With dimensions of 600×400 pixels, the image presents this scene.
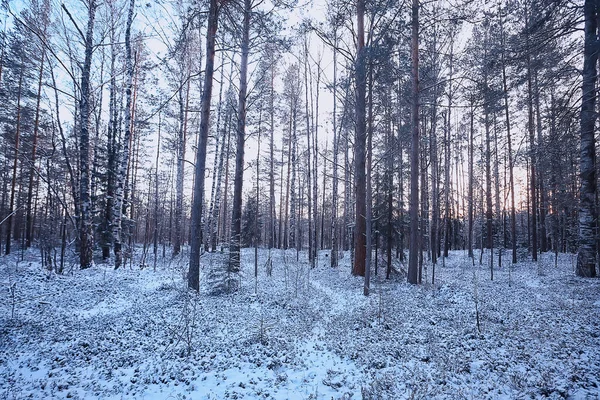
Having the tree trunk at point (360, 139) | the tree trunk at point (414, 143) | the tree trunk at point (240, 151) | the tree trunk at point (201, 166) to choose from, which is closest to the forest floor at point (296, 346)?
the tree trunk at point (201, 166)

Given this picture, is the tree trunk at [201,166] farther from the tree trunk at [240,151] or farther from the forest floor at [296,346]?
Result: the tree trunk at [240,151]

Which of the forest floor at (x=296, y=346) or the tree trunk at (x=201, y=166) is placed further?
the tree trunk at (x=201, y=166)

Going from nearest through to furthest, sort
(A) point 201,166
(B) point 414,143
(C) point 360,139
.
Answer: (A) point 201,166
(C) point 360,139
(B) point 414,143

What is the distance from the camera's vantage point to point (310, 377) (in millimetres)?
4359

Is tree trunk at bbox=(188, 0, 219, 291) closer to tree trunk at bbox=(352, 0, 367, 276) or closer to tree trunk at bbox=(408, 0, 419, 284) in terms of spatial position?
tree trunk at bbox=(352, 0, 367, 276)

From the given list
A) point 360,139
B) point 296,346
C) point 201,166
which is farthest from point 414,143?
point 296,346

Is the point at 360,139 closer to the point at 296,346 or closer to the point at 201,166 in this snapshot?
the point at 201,166

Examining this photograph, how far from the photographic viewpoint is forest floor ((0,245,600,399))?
3.87 meters

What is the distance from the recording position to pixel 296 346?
17.9ft

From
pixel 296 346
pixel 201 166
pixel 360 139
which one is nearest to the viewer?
pixel 296 346

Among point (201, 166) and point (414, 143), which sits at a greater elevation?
point (414, 143)

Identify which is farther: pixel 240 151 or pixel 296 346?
pixel 240 151

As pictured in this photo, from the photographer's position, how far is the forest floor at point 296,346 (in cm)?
387

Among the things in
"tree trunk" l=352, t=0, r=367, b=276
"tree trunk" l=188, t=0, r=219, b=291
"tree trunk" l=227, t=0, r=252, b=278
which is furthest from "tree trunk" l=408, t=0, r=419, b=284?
"tree trunk" l=188, t=0, r=219, b=291
